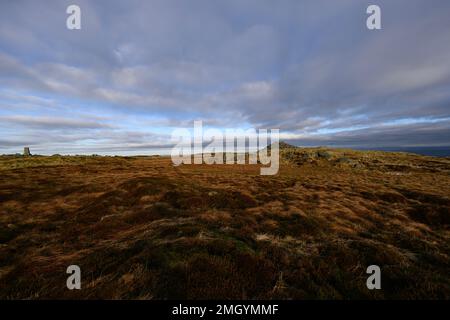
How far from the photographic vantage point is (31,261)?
701 centimetres

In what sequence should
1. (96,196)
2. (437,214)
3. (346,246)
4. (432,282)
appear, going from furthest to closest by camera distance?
(96,196)
(437,214)
(346,246)
(432,282)

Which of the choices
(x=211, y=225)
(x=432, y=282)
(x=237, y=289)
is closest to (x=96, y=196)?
(x=211, y=225)

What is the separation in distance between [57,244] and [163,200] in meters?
8.99

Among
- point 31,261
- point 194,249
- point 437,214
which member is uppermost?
point 194,249

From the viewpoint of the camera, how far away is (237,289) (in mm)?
4988

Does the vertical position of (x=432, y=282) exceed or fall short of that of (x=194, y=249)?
it falls short

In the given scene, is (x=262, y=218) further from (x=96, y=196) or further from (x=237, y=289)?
A: (x=96, y=196)

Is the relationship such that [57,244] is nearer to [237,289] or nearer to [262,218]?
[237,289]

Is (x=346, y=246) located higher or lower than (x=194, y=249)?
lower
